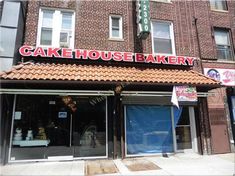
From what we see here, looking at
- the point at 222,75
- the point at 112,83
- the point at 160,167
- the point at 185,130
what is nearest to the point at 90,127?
the point at 112,83

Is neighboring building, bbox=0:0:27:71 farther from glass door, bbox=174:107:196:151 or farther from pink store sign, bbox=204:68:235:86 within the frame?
pink store sign, bbox=204:68:235:86

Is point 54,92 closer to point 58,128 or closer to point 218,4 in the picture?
point 58,128

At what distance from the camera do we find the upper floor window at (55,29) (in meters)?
10.2

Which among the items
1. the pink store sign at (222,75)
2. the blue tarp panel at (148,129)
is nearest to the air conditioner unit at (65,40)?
the blue tarp panel at (148,129)

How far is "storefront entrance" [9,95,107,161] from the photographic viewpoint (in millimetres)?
8602

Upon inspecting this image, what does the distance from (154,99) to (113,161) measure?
11.2 feet

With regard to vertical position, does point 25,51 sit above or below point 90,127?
above

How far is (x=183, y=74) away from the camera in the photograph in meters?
10.2

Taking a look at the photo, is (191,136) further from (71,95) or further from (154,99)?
(71,95)

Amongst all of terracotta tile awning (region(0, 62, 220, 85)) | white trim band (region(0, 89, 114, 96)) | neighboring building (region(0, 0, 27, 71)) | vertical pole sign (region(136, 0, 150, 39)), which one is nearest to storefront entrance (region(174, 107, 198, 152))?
terracotta tile awning (region(0, 62, 220, 85))

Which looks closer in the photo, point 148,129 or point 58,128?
point 58,128

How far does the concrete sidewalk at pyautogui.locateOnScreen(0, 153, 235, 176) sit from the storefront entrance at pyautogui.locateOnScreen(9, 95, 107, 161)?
554 millimetres

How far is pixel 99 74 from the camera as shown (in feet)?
28.9

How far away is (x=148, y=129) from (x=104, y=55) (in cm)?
412
